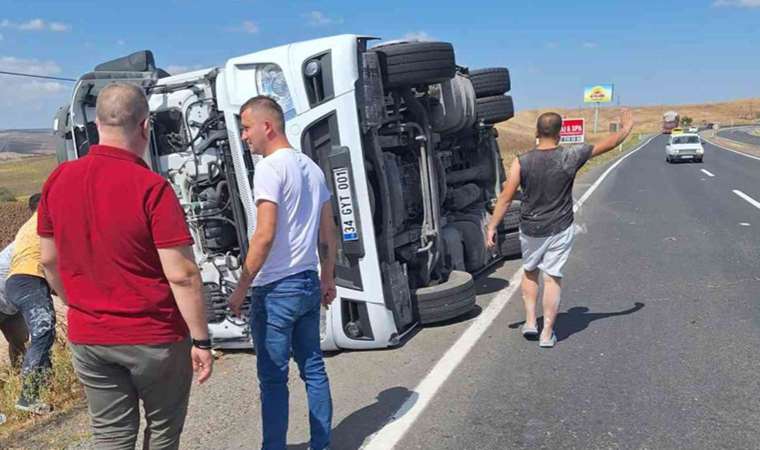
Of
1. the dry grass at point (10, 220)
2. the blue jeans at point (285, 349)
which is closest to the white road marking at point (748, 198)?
the blue jeans at point (285, 349)

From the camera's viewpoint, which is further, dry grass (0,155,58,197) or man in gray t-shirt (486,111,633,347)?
dry grass (0,155,58,197)

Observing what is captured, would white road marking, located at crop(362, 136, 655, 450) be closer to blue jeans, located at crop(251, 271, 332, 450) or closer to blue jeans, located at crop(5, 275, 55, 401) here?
blue jeans, located at crop(251, 271, 332, 450)

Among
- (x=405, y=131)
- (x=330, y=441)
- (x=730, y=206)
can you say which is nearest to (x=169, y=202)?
(x=330, y=441)

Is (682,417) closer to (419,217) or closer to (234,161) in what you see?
(419,217)

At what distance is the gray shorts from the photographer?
502 cm

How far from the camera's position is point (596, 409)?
384 centimetres

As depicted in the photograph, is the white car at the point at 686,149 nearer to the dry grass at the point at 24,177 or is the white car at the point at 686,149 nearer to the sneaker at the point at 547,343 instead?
the sneaker at the point at 547,343

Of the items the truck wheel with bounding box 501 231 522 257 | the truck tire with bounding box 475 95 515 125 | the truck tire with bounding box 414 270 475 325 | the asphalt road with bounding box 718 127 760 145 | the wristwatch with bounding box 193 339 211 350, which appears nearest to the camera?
the wristwatch with bounding box 193 339 211 350

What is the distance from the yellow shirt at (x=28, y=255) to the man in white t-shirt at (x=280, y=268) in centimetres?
208

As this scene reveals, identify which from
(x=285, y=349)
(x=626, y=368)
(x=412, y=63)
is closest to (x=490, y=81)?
(x=412, y=63)

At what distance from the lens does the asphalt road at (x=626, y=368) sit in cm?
354

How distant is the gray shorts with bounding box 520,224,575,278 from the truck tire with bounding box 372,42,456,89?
165 cm

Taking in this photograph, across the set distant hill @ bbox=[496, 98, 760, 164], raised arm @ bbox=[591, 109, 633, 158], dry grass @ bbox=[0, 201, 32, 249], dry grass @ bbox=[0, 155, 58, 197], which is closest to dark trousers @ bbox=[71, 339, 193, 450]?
raised arm @ bbox=[591, 109, 633, 158]

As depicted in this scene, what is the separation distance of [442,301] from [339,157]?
1.58 metres
